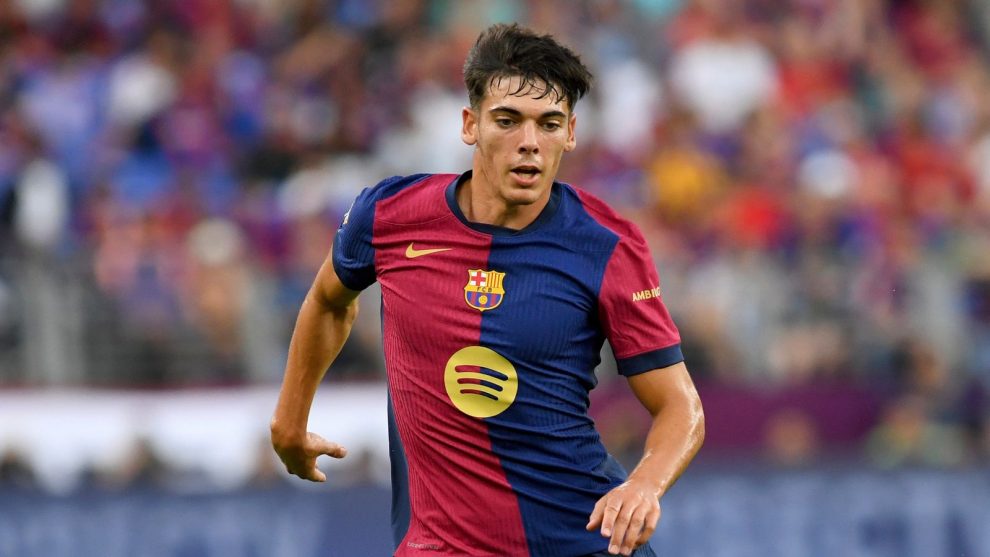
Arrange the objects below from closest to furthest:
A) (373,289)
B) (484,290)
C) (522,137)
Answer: (522,137) < (484,290) < (373,289)

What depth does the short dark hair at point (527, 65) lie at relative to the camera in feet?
15.1

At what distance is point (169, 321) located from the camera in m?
11.2

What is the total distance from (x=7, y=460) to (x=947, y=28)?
9416mm

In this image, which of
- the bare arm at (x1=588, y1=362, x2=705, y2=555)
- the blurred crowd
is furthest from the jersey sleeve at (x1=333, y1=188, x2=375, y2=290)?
the blurred crowd

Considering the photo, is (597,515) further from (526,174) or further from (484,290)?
(526,174)

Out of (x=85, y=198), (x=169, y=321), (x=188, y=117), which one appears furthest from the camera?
(x=188, y=117)

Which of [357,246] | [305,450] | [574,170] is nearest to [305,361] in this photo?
[305,450]

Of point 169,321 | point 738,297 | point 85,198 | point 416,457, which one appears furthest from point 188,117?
point 416,457

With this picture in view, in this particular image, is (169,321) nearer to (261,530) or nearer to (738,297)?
(261,530)

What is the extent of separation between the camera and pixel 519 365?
4656 millimetres

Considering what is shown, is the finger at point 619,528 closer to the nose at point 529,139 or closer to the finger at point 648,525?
the finger at point 648,525

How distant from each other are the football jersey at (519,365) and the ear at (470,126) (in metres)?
Answer: 0.23

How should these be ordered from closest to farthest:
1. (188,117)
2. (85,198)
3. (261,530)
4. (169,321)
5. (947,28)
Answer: (261,530) → (169,321) → (85,198) → (188,117) → (947,28)

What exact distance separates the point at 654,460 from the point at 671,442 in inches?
3.1
